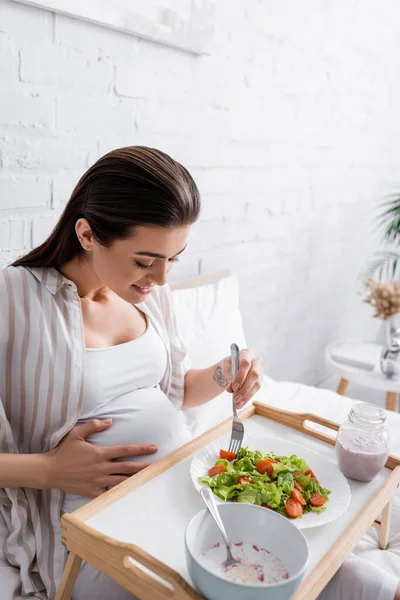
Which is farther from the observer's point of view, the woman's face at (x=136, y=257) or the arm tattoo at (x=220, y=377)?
the arm tattoo at (x=220, y=377)

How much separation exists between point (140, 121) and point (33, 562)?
1082 mm

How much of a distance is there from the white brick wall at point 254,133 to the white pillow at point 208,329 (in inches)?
6.6

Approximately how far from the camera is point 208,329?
1631mm

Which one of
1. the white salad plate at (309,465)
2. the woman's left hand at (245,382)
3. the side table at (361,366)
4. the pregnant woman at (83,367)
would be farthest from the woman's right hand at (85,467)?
the side table at (361,366)

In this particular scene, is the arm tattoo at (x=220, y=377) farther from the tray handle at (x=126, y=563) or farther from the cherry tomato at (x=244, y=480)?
the tray handle at (x=126, y=563)

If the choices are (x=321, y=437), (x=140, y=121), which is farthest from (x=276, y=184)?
(x=321, y=437)

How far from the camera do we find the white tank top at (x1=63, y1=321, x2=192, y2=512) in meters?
1.10

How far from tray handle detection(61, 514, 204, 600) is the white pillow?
61cm

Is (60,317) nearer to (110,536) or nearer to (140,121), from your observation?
A: (110,536)

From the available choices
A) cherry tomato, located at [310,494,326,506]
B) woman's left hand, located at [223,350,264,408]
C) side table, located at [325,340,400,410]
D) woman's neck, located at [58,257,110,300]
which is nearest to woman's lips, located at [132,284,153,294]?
woman's neck, located at [58,257,110,300]

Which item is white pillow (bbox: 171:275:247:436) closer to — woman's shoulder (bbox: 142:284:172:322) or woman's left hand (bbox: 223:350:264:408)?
woman's shoulder (bbox: 142:284:172:322)

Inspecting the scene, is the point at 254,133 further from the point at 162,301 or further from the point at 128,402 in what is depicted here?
the point at 128,402

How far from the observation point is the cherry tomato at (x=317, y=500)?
905mm

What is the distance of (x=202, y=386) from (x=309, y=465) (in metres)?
0.39
